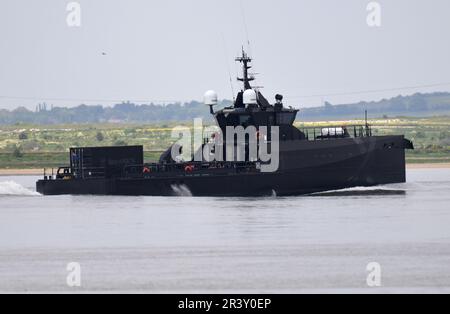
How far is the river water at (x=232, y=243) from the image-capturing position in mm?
41594

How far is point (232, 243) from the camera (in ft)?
167

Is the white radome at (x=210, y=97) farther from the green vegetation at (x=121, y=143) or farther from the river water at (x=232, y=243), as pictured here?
the green vegetation at (x=121, y=143)

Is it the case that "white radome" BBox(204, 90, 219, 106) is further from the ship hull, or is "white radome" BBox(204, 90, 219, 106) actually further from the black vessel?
the ship hull

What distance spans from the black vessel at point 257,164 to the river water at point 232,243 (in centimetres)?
123

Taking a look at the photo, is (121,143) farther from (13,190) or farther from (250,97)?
(250,97)

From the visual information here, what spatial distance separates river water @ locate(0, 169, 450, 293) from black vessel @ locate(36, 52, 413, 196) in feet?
4.05

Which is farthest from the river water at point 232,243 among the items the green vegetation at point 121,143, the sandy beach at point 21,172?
the green vegetation at point 121,143

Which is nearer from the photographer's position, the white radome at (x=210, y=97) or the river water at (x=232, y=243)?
the river water at (x=232, y=243)

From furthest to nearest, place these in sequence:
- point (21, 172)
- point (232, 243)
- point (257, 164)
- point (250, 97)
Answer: point (21, 172) → point (250, 97) → point (257, 164) → point (232, 243)

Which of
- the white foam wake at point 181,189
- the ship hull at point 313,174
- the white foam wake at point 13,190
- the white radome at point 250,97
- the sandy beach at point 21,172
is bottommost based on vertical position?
the sandy beach at point 21,172

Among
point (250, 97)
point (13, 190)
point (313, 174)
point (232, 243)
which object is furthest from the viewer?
point (13, 190)

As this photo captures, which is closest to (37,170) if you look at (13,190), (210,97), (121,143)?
(13,190)

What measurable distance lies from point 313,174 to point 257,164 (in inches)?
131

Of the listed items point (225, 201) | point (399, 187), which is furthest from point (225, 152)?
point (399, 187)
